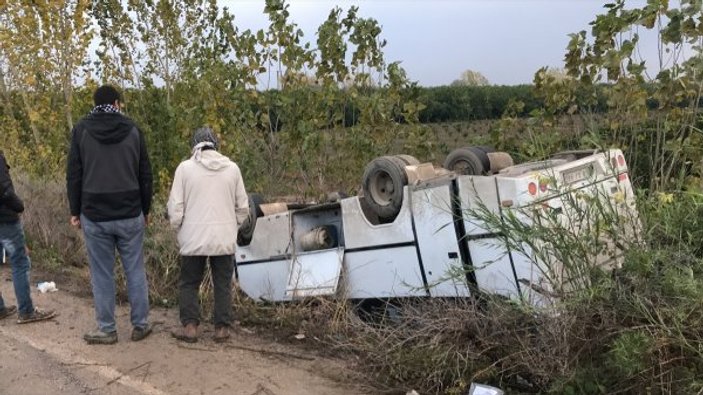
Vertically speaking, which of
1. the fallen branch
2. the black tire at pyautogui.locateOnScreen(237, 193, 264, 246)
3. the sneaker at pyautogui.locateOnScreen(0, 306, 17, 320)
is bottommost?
the fallen branch

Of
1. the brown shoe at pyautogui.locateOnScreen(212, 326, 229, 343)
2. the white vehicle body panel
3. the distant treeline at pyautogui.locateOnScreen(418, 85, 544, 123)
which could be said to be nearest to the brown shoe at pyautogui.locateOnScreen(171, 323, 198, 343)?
the brown shoe at pyautogui.locateOnScreen(212, 326, 229, 343)

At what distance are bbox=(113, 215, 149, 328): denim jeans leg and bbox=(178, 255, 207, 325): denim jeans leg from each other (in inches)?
14.0

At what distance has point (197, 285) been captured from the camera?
5.89 m

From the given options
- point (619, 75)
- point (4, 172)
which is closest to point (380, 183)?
point (619, 75)

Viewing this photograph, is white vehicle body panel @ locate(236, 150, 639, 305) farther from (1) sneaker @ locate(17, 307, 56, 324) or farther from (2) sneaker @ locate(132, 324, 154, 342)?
(1) sneaker @ locate(17, 307, 56, 324)

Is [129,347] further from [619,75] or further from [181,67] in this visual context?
[181,67]

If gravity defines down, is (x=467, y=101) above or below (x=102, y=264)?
above

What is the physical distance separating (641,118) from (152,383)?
5.11m

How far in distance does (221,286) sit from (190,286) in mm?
265

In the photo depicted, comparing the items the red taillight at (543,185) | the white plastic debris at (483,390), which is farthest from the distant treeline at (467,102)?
the white plastic debris at (483,390)

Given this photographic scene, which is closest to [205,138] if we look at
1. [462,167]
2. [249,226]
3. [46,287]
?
[249,226]

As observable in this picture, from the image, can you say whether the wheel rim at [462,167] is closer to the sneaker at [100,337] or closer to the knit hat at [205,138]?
the knit hat at [205,138]

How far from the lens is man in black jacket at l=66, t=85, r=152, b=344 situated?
5543 millimetres

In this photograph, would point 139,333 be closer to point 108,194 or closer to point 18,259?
point 108,194
